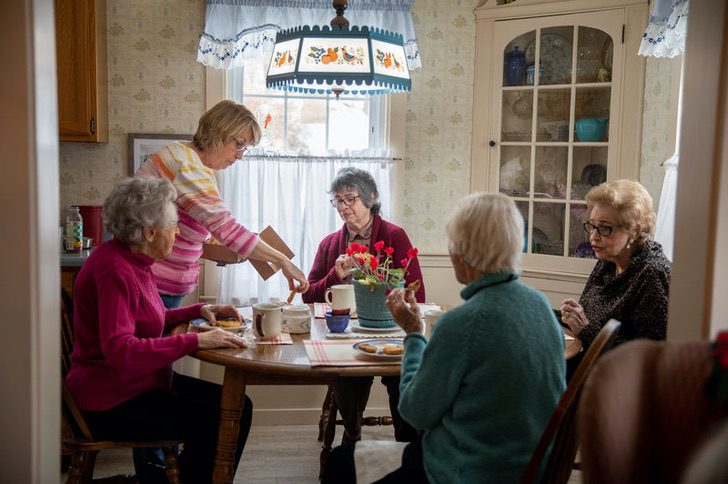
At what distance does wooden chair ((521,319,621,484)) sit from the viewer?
1495mm

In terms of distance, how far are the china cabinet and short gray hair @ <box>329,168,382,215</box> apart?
34.8 inches

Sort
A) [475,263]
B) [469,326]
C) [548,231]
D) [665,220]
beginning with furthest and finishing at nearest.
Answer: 1. [548,231]
2. [665,220]
3. [475,263]
4. [469,326]

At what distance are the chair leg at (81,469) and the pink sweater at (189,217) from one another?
70 cm

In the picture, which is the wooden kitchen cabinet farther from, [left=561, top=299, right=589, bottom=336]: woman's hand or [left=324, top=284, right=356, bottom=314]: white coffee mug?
[left=561, top=299, right=589, bottom=336]: woman's hand

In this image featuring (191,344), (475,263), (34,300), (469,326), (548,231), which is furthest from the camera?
(548,231)

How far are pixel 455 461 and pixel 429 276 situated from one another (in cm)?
245

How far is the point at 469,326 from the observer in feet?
5.08

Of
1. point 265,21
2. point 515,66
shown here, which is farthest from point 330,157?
point 515,66

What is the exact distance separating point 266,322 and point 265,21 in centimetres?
202

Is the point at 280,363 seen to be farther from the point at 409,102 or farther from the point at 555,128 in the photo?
the point at 555,128

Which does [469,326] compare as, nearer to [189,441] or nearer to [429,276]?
[189,441]

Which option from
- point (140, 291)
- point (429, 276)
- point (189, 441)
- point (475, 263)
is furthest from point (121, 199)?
point (429, 276)

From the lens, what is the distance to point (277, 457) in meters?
3.40

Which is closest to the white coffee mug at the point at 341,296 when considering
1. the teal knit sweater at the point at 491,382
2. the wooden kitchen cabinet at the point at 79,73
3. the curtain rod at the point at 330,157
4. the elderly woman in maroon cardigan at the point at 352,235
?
the elderly woman in maroon cardigan at the point at 352,235
